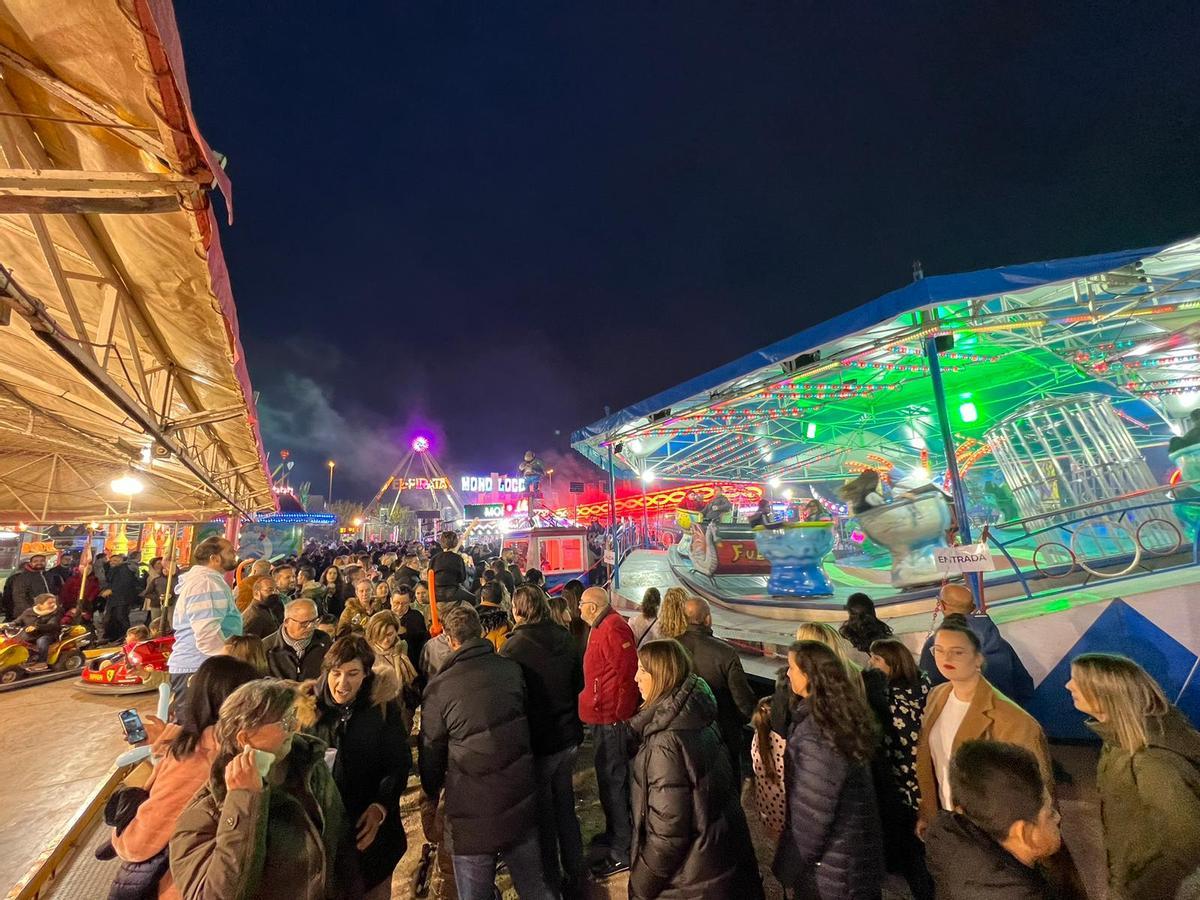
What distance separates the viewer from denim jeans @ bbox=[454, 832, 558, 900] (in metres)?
2.73

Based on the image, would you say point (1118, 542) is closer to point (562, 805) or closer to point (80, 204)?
point (562, 805)

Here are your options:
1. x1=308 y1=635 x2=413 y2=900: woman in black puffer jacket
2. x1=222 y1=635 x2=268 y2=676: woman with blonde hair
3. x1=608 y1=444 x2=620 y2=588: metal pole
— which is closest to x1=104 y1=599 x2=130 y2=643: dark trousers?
x1=608 y1=444 x2=620 y2=588: metal pole

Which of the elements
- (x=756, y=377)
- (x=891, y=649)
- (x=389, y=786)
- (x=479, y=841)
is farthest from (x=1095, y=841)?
(x=756, y=377)

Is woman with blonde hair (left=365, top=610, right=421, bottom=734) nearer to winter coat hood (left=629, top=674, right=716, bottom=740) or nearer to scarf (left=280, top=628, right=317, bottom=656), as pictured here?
scarf (left=280, top=628, right=317, bottom=656)

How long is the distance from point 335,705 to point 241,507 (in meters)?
13.1

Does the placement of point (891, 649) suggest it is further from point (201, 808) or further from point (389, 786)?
point (201, 808)

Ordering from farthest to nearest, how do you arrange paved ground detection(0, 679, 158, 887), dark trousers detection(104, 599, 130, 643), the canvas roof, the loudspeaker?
dark trousers detection(104, 599, 130, 643) → the loudspeaker → paved ground detection(0, 679, 158, 887) → the canvas roof

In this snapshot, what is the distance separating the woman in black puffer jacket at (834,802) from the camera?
226 centimetres

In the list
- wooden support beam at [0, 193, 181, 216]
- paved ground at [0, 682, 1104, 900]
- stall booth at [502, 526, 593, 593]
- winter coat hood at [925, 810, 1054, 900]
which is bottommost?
paved ground at [0, 682, 1104, 900]

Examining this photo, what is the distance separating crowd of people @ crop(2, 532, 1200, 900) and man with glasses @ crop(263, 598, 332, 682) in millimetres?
15

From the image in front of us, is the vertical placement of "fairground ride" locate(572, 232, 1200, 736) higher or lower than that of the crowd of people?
higher

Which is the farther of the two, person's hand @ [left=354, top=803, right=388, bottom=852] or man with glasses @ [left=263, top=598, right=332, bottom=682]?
man with glasses @ [left=263, top=598, right=332, bottom=682]

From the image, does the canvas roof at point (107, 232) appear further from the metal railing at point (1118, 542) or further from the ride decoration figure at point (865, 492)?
the ride decoration figure at point (865, 492)

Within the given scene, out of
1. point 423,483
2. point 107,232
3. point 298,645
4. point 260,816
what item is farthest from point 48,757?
point 423,483
